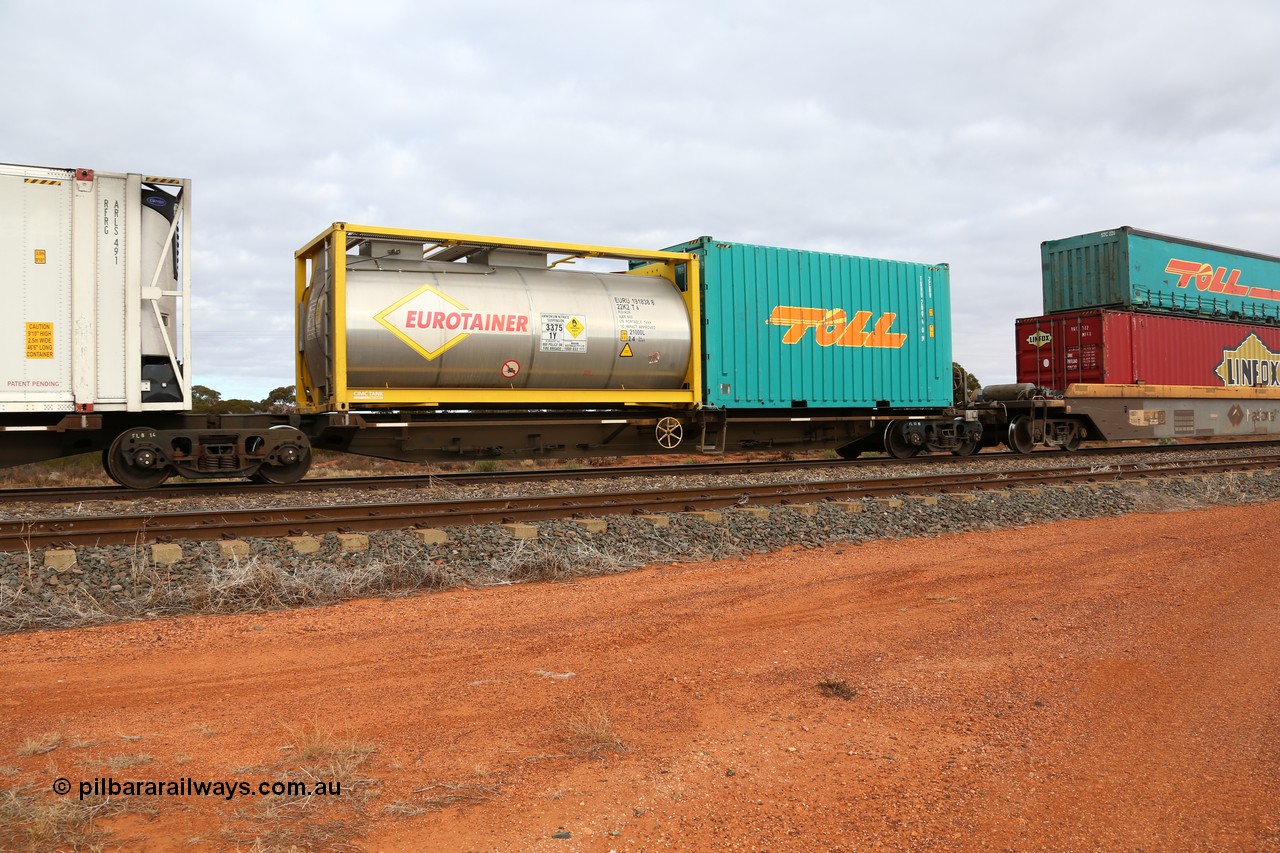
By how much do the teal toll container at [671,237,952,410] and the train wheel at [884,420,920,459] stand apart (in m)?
0.45

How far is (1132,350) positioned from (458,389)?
52.9 ft

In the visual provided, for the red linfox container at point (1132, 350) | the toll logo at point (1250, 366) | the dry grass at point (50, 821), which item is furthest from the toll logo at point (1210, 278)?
the dry grass at point (50, 821)

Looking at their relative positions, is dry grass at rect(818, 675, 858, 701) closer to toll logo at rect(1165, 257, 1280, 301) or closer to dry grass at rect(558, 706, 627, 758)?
dry grass at rect(558, 706, 627, 758)

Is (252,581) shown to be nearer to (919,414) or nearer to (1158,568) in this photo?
(1158,568)

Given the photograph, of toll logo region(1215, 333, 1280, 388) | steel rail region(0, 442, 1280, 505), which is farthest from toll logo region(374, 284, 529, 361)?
toll logo region(1215, 333, 1280, 388)

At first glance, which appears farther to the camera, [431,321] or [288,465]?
[431,321]

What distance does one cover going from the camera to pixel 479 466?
60.7ft

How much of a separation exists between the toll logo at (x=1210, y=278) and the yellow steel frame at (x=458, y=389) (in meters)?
15.3

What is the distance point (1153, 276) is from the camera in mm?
21438

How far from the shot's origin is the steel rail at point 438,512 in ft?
22.7

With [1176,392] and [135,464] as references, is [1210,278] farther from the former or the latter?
[135,464]

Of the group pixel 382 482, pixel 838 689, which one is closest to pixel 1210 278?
pixel 382 482

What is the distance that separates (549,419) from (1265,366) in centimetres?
2189

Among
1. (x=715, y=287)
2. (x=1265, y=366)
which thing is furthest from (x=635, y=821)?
(x=1265, y=366)
